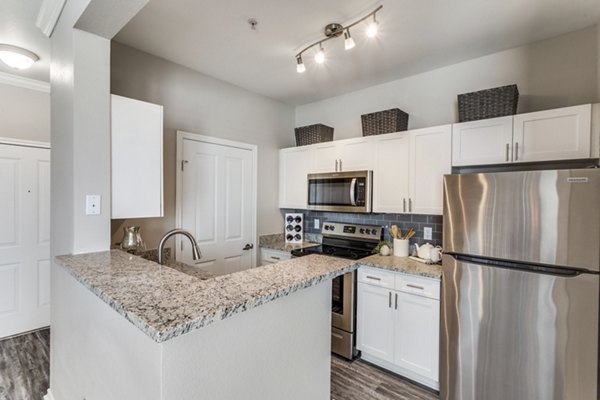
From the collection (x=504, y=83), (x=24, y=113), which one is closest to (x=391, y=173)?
(x=504, y=83)

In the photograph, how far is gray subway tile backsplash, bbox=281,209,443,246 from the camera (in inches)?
106

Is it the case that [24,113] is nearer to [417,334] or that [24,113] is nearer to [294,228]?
[294,228]

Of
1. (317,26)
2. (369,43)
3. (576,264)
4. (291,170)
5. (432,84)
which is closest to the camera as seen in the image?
(576,264)

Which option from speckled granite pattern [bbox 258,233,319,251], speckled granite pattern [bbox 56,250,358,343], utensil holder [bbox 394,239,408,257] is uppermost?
speckled granite pattern [bbox 56,250,358,343]

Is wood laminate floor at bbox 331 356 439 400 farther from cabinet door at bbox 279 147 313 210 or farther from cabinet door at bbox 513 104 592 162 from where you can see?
cabinet door at bbox 513 104 592 162

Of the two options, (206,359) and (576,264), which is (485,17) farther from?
(206,359)

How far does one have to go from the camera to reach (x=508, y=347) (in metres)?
1.78

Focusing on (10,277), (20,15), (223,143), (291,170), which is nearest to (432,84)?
(291,170)

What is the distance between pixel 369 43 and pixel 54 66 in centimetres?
224

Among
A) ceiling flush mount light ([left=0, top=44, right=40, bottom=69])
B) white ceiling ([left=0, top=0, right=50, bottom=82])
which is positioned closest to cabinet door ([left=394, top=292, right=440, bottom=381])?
white ceiling ([left=0, top=0, right=50, bottom=82])

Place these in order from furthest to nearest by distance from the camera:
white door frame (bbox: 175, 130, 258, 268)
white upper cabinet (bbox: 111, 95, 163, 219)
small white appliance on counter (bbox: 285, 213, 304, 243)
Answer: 1. small white appliance on counter (bbox: 285, 213, 304, 243)
2. white door frame (bbox: 175, 130, 258, 268)
3. white upper cabinet (bbox: 111, 95, 163, 219)

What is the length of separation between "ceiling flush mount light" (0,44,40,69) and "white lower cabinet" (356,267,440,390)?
3309mm

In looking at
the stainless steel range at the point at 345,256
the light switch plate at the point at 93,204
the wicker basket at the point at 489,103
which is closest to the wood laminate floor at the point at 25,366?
the light switch plate at the point at 93,204

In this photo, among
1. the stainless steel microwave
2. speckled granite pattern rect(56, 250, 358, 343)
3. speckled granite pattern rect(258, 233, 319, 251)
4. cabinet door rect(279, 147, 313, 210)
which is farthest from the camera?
cabinet door rect(279, 147, 313, 210)
